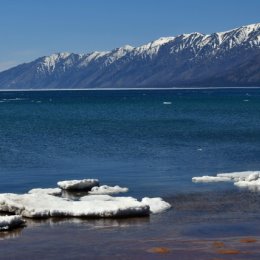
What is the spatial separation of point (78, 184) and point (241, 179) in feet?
39.0

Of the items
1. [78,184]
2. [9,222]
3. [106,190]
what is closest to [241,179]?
[106,190]

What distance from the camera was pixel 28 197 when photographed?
4131cm

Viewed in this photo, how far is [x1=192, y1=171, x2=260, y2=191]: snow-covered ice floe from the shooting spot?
4997cm

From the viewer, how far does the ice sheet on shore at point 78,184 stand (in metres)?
48.6

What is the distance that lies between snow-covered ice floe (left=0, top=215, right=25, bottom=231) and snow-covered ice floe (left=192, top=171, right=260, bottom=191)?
58.8 ft

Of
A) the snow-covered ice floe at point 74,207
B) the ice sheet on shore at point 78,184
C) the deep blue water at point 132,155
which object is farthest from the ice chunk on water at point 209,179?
the snow-covered ice floe at point 74,207

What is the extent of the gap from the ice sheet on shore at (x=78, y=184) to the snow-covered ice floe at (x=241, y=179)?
8156 mm

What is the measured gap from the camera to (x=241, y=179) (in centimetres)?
5209

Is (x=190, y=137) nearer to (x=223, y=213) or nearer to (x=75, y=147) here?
(x=75, y=147)

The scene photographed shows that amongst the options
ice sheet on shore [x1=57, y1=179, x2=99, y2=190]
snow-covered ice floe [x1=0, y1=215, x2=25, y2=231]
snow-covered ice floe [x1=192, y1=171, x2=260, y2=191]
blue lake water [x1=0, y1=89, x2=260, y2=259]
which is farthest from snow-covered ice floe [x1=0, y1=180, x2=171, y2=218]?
snow-covered ice floe [x1=192, y1=171, x2=260, y2=191]

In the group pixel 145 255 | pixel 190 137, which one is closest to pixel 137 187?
pixel 145 255

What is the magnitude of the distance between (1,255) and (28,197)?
384 inches

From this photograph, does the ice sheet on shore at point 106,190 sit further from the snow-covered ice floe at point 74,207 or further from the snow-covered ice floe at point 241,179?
the snow-covered ice floe at point 241,179

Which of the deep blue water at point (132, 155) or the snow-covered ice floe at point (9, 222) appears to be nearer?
the snow-covered ice floe at point (9, 222)
